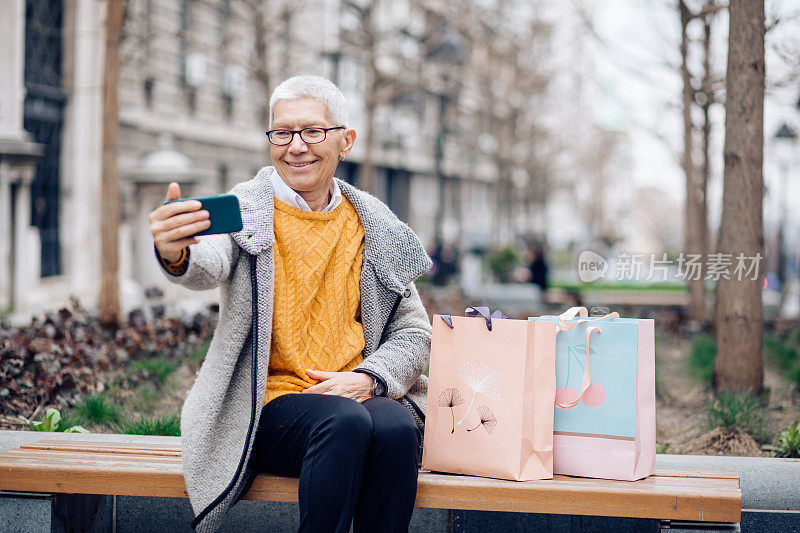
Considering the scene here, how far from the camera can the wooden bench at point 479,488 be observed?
2814 millimetres

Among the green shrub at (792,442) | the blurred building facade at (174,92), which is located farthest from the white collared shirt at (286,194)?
the blurred building facade at (174,92)

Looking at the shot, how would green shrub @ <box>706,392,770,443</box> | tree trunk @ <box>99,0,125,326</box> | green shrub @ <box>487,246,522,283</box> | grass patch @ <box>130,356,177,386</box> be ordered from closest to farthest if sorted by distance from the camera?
green shrub @ <box>706,392,770,443</box>, grass patch @ <box>130,356,177,386</box>, tree trunk @ <box>99,0,125,326</box>, green shrub @ <box>487,246,522,283</box>

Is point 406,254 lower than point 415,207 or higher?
lower

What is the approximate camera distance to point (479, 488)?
284 centimetres

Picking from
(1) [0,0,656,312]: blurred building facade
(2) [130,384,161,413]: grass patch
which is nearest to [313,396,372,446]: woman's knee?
(2) [130,384,161,413]: grass patch

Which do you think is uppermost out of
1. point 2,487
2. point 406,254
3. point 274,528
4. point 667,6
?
point 667,6

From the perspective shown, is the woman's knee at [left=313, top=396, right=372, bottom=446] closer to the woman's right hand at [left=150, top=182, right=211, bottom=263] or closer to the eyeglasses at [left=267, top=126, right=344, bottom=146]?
the woman's right hand at [left=150, top=182, right=211, bottom=263]

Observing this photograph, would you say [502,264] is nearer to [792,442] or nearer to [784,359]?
[784,359]

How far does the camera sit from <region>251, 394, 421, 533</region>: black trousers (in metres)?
2.69

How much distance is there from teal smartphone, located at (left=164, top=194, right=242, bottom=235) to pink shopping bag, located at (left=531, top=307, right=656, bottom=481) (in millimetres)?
1053

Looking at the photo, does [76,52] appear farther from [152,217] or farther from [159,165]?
[152,217]

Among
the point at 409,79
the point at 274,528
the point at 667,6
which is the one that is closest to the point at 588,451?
the point at 274,528

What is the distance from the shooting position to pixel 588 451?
9.69 ft

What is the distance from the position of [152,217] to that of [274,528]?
1610 millimetres
